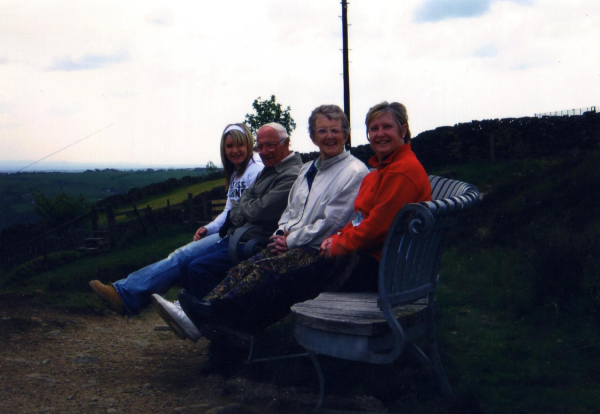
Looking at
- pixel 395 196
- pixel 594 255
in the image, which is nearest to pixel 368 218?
pixel 395 196

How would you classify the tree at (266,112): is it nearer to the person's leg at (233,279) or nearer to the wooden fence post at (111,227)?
the wooden fence post at (111,227)

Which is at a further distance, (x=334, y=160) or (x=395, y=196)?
(x=334, y=160)

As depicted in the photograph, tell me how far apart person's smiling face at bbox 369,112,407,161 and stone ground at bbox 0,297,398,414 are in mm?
1306

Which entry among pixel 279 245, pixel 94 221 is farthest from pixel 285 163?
pixel 94 221

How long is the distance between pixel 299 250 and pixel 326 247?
0.65 ft

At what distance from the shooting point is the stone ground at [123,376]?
3.36 m

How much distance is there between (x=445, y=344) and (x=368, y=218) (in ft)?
4.83

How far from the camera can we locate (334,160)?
3.63 m

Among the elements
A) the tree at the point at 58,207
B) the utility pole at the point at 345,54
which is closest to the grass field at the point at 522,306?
the utility pole at the point at 345,54

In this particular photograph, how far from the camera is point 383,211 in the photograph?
285 cm

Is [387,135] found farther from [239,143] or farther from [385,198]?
[239,143]

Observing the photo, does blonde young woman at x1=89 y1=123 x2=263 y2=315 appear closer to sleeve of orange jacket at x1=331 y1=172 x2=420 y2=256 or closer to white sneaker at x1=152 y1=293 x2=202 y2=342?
white sneaker at x1=152 y1=293 x2=202 y2=342

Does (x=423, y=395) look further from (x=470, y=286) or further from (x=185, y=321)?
(x=470, y=286)

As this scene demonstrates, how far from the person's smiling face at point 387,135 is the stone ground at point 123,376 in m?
1.31
